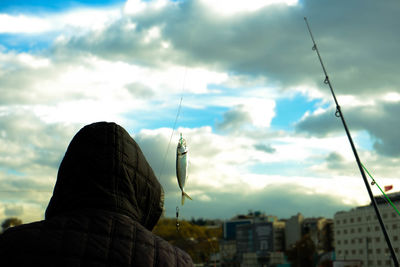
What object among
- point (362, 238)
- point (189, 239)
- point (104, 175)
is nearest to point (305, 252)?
point (362, 238)

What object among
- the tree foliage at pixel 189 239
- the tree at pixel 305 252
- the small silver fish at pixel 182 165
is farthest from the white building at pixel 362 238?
the small silver fish at pixel 182 165

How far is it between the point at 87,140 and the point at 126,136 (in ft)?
0.58

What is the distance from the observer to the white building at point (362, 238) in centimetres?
9975

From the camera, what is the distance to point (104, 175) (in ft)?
8.08

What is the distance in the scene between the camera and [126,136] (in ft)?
8.50

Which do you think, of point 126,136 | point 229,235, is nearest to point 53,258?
point 126,136

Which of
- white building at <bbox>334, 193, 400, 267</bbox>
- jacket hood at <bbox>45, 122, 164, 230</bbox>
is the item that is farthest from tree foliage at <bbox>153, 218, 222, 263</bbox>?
jacket hood at <bbox>45, 122, 164, 230</bbox>

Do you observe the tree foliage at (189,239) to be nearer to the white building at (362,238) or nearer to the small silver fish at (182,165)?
the white building at (362,238)

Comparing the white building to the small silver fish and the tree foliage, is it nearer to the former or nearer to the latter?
the tree foliage

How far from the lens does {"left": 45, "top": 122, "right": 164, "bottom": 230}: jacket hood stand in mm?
2457

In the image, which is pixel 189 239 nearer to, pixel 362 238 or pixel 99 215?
pixel 362 238

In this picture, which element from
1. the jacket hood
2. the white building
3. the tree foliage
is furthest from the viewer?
the tree foliage

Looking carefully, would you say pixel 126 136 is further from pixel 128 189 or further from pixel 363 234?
pixel 363 234

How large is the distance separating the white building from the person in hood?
92.2 m
